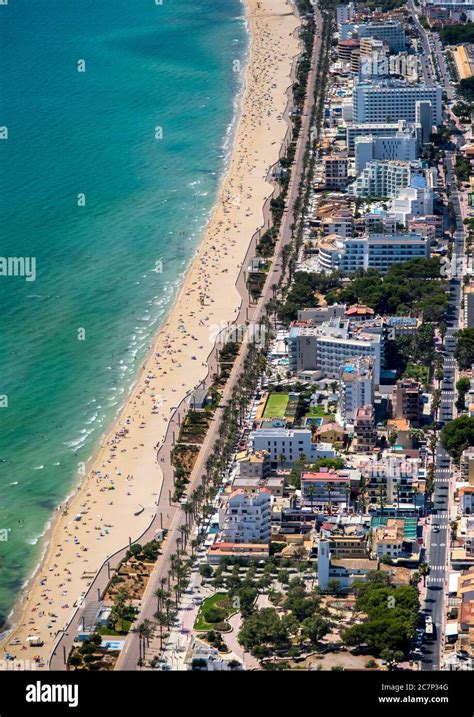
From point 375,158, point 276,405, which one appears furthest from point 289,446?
point 375,158

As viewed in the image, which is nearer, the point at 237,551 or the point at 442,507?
the point at 237,551

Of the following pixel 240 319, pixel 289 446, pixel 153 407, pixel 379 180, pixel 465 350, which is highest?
pixel 289 446

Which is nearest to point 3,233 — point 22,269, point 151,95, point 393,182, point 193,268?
point 22,269

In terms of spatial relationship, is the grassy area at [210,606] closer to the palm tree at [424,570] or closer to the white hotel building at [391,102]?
the palm tree at [424,570]

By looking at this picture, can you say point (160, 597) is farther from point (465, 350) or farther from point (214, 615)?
point (465, 350)

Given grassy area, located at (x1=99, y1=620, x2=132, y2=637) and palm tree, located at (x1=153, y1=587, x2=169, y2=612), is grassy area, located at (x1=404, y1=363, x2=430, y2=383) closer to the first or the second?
palm tree, located at (x1=153, y1=587, x2=169, y2=612)
